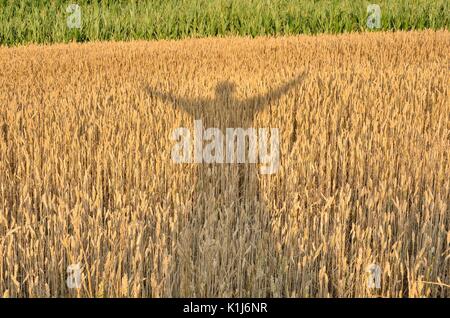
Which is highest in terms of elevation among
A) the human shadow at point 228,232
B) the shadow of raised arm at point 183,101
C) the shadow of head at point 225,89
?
the shadow of head at point 225,89

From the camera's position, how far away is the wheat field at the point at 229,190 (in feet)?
8.43

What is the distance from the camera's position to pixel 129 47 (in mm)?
10375

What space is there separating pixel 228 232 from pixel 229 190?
57 cm

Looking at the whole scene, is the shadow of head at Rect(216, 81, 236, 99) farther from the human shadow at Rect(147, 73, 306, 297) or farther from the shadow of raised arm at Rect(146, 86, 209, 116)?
the human shadow at Rect(147, 73, 306, 297)

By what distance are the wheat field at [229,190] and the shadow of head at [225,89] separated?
0.04 m

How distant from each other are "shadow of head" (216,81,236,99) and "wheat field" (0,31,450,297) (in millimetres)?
42

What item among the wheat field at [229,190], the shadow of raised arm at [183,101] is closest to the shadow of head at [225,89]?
the wheat field at [229,190]

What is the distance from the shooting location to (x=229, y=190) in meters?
3.38

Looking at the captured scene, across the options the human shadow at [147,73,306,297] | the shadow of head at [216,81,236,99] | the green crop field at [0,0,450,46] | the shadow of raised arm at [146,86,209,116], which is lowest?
the human shadow at [147,73,306,297]

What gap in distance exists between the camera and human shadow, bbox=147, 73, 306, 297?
2.50 m

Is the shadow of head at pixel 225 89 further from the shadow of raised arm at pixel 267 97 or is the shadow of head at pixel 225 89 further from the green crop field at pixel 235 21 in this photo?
the green crop field at pixel 235 21

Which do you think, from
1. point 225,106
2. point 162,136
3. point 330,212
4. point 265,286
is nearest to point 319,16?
point 225,106

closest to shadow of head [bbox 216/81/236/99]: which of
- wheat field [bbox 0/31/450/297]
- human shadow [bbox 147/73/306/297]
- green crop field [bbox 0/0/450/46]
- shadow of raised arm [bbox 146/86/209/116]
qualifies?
wheat field [bbox 0/31/450/297]
